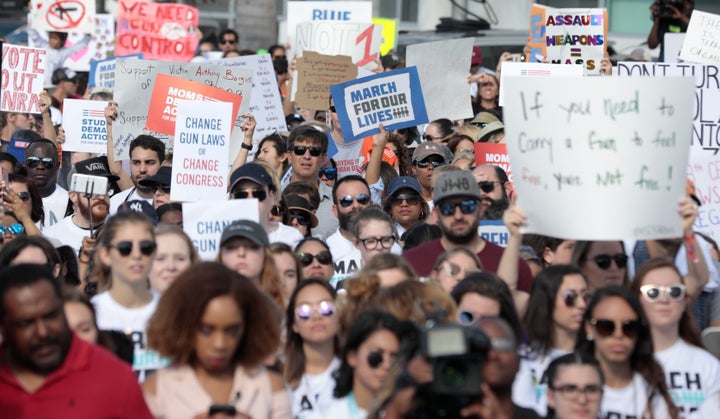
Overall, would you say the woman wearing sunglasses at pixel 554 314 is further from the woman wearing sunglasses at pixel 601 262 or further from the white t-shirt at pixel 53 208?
the white t-shirt at pixel 53 208

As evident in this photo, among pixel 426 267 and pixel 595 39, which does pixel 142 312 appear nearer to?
pixel 426 267

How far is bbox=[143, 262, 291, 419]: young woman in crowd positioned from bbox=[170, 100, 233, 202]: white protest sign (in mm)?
3790

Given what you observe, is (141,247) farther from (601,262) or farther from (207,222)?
(601,262)

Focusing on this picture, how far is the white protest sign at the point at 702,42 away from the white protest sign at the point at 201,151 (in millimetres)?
4934

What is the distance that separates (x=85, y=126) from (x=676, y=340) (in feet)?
22.0

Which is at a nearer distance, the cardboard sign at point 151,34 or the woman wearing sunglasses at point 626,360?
the woman wearing sunglasses at point 626,360

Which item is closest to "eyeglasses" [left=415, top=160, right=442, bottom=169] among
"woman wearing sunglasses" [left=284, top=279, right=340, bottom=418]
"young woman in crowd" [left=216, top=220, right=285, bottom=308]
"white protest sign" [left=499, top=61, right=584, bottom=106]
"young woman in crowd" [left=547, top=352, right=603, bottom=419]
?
"white protest sign" [left=499, top=61, right=584, bottom=106]

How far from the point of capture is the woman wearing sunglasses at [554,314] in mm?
6629

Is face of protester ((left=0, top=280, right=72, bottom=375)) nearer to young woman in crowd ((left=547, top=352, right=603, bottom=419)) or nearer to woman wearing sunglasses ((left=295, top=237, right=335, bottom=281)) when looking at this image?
young woman in crowd ((left=547, top=352, right=603, bottom=419))

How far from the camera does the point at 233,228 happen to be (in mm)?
7121

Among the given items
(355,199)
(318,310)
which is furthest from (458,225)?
(355,199)

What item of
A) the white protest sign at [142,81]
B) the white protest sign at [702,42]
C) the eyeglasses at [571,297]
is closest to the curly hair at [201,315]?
the eyeglasses at [571,297]

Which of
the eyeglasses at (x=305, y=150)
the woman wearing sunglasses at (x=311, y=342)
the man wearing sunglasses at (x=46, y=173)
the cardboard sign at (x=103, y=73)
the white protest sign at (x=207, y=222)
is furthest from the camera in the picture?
the cardboard sign at (x=103, y=73)

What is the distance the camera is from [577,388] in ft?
19.2
